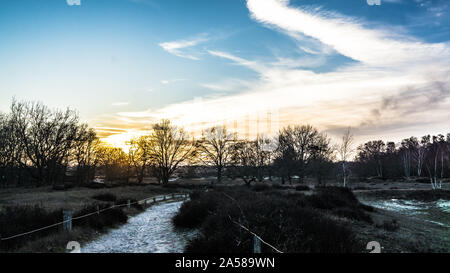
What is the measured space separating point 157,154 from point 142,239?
34992 millimetres

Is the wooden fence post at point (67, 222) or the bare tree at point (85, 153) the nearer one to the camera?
the wooden fence post at point (67, 222)

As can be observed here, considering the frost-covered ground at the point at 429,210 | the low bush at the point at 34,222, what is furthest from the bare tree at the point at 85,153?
the frost-covered ground at the point at 429,210

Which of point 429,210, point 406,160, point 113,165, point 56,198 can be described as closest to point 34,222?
point 56,198

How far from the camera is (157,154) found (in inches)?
1713

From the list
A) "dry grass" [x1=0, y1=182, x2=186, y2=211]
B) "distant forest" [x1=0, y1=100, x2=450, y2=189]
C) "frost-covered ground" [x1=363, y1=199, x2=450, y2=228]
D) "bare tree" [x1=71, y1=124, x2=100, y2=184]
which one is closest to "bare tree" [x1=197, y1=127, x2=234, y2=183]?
"distant forest" [x1=0, y1=100, x2=450, y2=189]

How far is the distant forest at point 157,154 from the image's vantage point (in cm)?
3491

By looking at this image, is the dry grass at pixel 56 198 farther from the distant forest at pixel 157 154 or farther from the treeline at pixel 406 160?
the treeline at pixel 406 160

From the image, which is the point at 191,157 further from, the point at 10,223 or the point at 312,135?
the point at 10,223

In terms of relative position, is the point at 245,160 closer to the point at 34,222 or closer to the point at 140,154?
the point at 140,154
